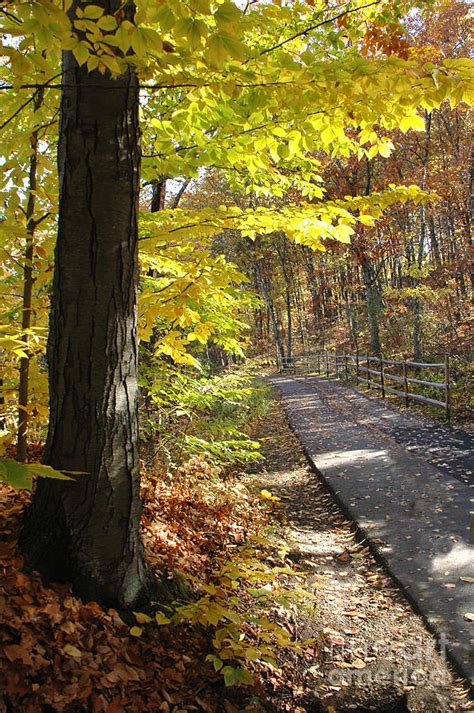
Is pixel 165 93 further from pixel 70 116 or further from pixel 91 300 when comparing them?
pixel 91 300

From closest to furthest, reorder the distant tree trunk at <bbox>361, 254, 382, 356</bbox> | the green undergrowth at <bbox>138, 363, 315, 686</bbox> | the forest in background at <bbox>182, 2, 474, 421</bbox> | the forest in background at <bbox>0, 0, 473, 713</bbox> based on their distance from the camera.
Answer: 1. the forest in background at <bbox>0, 0, 473, 713</bbox>
2. the green undergrowth at <bbox>138, 363, 315, 686</bbox>
3. the forest in background at <bbox>182, 2, 474, 421</bbox>
4. the distant tree trunk at <bbox>361, 254, 382, 356</bbox>

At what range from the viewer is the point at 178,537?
4.39 metres

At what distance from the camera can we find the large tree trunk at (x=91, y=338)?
110 inches

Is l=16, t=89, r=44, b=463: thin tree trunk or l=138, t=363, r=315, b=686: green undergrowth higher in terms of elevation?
l=16, t=89, r=44, b=463: thin tree trunk

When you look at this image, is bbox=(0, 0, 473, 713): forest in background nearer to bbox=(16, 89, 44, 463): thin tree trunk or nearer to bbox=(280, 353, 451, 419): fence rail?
bbox=(16, 89, 44, 463): thin tree trunk

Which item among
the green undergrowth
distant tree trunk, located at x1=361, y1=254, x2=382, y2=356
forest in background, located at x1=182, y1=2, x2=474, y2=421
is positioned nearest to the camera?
the green undergrowth

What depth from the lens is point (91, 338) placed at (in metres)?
2.84

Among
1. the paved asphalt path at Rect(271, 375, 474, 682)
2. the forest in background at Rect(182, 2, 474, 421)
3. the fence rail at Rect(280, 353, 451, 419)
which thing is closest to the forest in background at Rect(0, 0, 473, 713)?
the paved asphalt path at Rect(271, 375, 474, 682)

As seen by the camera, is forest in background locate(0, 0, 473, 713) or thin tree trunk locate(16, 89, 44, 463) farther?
thin tree trunk locate(16, 89, 44, 463)

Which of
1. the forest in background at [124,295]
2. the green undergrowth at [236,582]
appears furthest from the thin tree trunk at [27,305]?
the green undergrowth at [236,582]

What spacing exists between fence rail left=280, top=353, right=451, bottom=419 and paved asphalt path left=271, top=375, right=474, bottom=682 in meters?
0.82

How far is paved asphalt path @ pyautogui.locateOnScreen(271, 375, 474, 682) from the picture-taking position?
3929 mm

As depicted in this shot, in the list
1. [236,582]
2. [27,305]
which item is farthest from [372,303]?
[27,305]

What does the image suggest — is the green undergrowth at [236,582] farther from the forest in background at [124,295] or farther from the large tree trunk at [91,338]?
the large tree trunk at [91,338]
